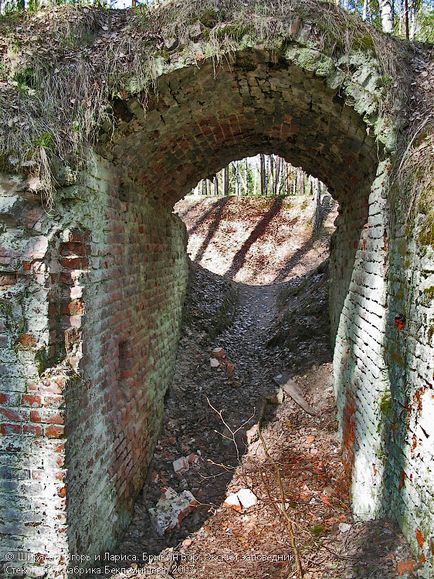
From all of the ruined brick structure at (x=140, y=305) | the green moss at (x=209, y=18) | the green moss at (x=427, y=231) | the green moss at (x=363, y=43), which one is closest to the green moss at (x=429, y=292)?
the ruined brick structure at (x=140, y=305)

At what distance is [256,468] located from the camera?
4.67 m

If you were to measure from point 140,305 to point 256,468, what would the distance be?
223 centimetres

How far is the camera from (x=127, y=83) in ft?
10.5

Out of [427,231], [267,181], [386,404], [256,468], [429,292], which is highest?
[267,181]

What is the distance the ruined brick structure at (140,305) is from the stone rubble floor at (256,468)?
26 cm

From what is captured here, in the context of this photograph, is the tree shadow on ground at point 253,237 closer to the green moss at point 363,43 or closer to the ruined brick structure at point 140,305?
the ruined brick structure at point 140,305

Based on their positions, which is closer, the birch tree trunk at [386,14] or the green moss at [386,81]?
the green moss at [386,81]

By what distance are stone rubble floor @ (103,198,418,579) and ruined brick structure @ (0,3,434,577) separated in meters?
0.26

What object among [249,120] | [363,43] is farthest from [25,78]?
[363,43]

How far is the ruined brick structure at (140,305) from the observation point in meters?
2.83

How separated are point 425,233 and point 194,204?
1580 cm

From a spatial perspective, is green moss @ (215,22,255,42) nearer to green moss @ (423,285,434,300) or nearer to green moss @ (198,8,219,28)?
green moss @ (198,8,219,28)

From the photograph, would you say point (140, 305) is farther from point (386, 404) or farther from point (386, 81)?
point (386, 81)

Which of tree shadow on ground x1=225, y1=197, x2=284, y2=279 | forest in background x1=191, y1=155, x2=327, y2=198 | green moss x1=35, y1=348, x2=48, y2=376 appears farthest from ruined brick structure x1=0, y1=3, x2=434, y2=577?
forest in background x1=191, y1=155, x2=327, y2=198
